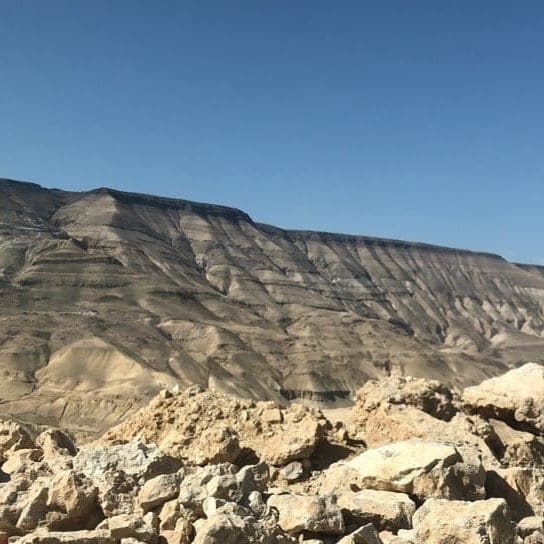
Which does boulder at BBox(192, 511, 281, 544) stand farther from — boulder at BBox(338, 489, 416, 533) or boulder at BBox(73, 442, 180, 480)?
boulder at BBox(338, 489, 416, 533)

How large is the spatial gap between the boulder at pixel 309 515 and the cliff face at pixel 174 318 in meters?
64.8

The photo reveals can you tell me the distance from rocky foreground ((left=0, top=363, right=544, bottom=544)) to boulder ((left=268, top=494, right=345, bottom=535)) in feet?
0.05

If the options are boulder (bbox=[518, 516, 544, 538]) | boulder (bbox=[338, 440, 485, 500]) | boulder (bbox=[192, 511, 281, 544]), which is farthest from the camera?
boulder (bbox=[338, 440, 485, 500])

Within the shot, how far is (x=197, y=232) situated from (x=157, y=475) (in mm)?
173474

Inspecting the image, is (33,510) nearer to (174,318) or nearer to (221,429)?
(221,429)

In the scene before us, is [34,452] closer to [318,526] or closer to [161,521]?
[161,521]

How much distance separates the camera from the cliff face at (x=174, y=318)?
276ft

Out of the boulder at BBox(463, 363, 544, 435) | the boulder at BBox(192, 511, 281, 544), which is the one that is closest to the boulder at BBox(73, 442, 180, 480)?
the boulder at BBox(192, 511, 281, 544)

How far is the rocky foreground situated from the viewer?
256 inches

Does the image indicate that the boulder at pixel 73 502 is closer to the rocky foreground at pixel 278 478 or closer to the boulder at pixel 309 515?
the rocky foreground at pixel 278 478

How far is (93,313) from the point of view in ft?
350

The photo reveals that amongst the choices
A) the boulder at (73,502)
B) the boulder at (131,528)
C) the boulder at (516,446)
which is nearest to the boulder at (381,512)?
the boulder at (131,528)

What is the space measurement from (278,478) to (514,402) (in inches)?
241

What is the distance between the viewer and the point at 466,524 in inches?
268
